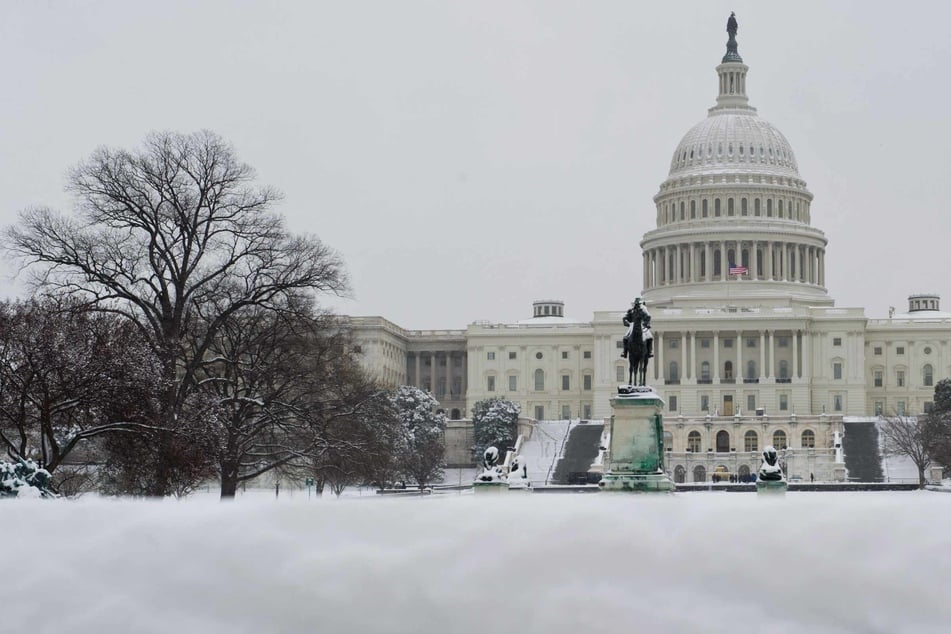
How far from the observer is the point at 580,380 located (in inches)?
6983

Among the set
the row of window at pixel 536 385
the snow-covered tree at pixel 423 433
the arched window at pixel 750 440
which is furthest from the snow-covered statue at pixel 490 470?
the row of window at pixel 536 385

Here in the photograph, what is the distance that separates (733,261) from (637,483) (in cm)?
14630

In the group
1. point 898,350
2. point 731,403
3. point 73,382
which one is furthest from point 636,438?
point 898,350

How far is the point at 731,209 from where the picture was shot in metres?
186

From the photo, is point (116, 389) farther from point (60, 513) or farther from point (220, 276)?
point (60, 513)

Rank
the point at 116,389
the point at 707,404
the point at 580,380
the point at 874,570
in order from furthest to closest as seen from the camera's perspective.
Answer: the point at 580,380
the point at 707,404
the point at 116,389
the point at 874,570

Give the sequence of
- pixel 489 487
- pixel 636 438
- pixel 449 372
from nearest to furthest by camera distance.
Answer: pixel 636 438
pixel 489 487
pixel 449 372

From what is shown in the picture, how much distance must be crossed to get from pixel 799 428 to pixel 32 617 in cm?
13607

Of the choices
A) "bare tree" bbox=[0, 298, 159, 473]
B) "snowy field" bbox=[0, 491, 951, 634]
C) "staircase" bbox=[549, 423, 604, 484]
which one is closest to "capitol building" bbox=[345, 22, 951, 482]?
"staircase" bbox=[549, 423, 604, 484]

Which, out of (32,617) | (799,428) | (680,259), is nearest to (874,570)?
(32,617)

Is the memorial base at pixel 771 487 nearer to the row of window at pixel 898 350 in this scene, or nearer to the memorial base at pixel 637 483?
the memorial base at pixel 637 483

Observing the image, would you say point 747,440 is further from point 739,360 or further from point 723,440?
point 739,360

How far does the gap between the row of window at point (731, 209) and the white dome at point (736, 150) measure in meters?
3.53

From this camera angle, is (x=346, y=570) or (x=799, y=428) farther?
(x=799, y=428)
